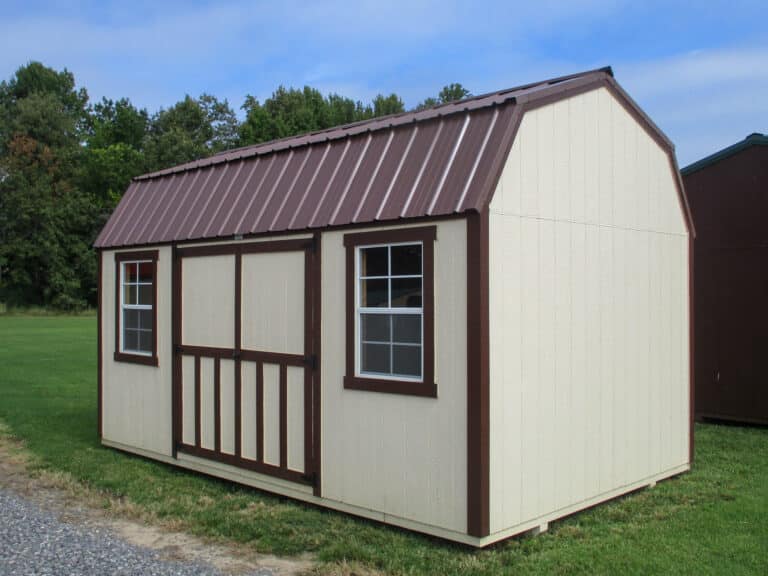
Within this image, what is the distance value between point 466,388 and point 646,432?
2.71m

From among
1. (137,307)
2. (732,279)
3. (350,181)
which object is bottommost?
(137,307)

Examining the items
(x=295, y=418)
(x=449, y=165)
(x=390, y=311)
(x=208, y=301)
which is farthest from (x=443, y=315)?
(x=208, y=301)

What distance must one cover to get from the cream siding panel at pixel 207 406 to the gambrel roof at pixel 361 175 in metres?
1.37

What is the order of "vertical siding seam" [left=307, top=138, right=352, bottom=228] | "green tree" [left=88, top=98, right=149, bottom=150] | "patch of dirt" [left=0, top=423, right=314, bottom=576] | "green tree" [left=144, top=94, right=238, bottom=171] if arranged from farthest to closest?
1. "green tree" [left=88, top=98, right=149, bottom=150]
2. "green tree" [left=144, top=94, right=238, bottom=171]
3. "vertical siding seam" [left=307, top=138, right=352, bottom=228]
4. "patch of dirt" [left=0, top=423, right=314, bottom=576]

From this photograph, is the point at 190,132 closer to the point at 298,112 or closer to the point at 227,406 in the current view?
the point at 298,112

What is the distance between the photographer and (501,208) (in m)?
5.86

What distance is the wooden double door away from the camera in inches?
274

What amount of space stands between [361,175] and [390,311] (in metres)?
1.28

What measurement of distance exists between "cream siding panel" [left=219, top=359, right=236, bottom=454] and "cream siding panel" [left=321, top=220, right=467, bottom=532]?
145 centimetres

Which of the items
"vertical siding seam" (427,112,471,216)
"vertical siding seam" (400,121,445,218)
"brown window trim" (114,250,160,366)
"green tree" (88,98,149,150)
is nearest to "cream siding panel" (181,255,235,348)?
"brown window trim" (114,250,160,366)

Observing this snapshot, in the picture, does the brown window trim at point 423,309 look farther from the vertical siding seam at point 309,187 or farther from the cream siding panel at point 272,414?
the cream siding panel at point 272,414

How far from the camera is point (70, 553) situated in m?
5.83

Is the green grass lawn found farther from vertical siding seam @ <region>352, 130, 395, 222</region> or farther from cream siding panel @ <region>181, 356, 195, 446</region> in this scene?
vertical siding seam @ <region>352, 130, 395, 222</region>

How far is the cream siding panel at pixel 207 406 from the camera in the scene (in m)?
8.09
